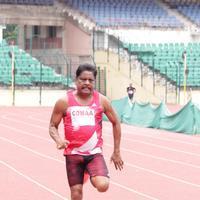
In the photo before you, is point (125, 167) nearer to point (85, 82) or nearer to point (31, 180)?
point (31, 180)

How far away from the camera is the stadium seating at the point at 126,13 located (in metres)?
48.3

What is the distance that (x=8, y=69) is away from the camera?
41.2 m

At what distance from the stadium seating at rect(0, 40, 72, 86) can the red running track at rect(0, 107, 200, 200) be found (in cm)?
1518

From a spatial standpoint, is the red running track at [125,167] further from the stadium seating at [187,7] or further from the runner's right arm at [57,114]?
the stadium seating at [187,7]

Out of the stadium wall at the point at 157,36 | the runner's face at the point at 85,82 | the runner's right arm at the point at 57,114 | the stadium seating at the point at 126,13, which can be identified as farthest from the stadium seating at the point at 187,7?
the runner's face at the point at 85,82

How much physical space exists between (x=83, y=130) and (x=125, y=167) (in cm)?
756

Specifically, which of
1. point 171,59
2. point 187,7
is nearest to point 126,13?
point 187,7

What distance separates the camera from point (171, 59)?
4469cm

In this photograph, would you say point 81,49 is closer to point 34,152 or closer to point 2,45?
point 2,45

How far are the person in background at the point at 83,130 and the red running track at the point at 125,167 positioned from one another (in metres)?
3.22

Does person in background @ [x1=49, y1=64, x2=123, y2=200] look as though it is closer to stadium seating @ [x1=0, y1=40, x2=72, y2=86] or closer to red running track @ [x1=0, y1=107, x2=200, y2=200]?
red running track @ [x1=0, y1=107, x2=200, y2=200]

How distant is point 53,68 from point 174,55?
22.4ft

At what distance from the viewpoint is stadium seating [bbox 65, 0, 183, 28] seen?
1903 inches

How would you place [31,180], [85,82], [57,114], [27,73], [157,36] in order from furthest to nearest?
[157,36] → [27,73] → [31,180] → [57,114] → [85,82]
